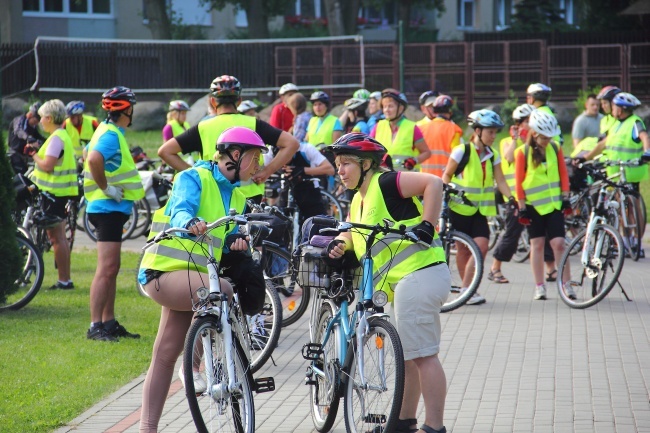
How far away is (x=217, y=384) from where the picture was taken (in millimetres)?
5543

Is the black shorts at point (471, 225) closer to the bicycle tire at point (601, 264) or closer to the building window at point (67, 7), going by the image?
the bicycle tire at point (601, 264)

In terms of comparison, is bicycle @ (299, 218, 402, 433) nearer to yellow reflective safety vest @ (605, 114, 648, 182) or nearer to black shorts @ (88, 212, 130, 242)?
black shorts @ (88, 212, 130, 242)

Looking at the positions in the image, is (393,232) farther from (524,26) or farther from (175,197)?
(524,26)

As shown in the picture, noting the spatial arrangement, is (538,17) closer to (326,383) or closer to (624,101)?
(624,101)

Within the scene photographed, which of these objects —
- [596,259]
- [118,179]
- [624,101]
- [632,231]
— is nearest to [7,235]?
[118,179]

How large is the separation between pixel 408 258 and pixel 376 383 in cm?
70

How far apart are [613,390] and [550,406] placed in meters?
0.66

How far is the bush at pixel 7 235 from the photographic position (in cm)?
979

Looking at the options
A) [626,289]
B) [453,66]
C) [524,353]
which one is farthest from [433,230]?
[453,66]

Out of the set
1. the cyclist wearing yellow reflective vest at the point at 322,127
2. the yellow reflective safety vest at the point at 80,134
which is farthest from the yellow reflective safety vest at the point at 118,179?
the yellow reflective safety vest at the point at 80,134

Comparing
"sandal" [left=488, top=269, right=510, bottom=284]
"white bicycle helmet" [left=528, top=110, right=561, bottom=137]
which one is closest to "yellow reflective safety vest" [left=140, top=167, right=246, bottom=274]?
"white bicycle helmet" [left=528, top=110, right=561, bottom=137]

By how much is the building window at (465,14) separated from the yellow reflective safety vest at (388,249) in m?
46.5

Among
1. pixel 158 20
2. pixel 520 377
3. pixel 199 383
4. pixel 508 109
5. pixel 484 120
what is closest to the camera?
pixel 199 383

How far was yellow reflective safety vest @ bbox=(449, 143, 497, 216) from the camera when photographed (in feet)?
35.3
